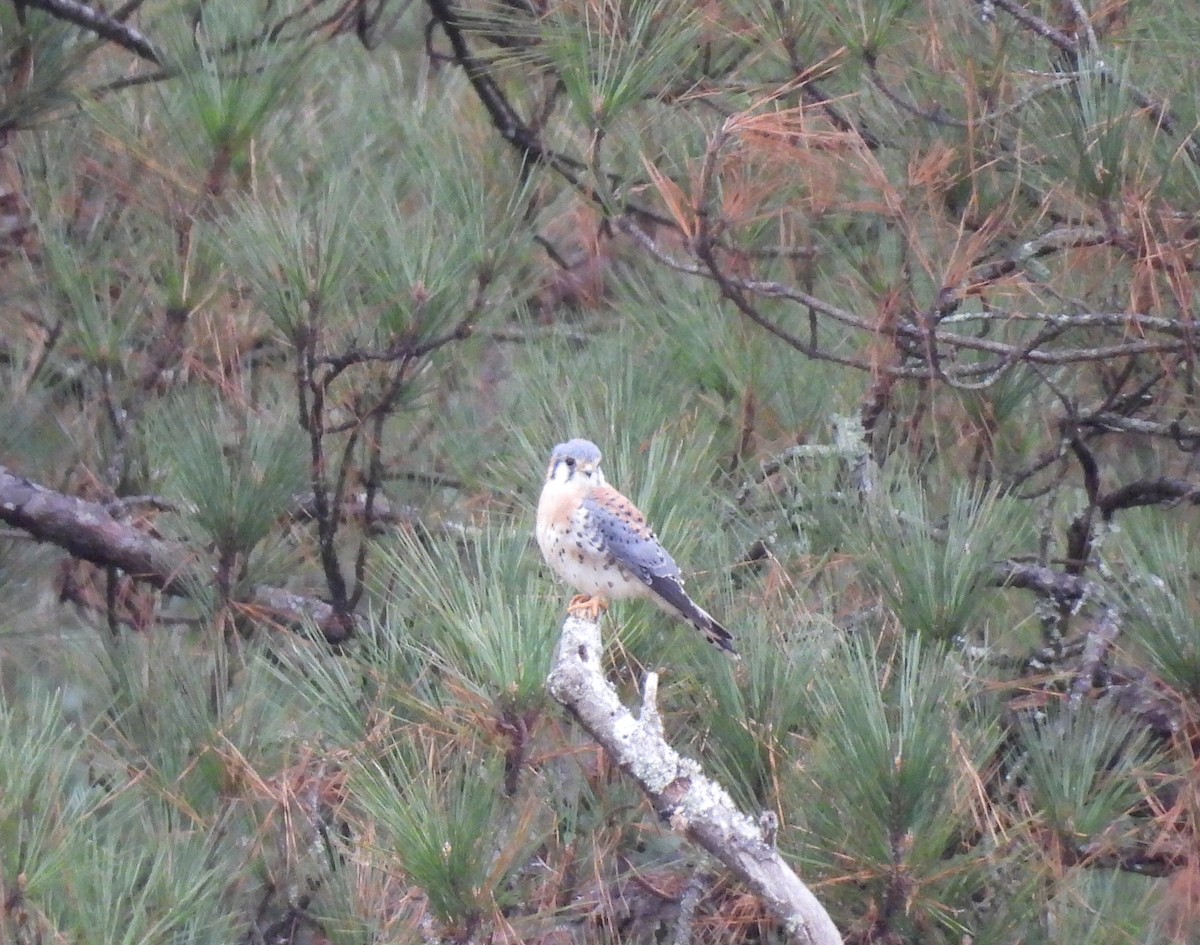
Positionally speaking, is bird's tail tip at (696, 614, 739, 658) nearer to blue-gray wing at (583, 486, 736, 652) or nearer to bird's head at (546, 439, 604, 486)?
blue-gray wing at (583, 486, 736, 652)

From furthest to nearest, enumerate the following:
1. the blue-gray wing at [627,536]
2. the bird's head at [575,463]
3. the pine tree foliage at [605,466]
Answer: the bird's head at [575,463] < the blue-gray wing at [627,536] < the pine tree foliage at [605,466]

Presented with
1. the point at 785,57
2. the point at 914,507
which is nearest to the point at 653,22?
the point at 785,57

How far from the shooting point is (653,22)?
2186 millimetres

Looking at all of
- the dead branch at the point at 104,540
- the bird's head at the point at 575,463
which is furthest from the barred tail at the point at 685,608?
the dead branch at the point at 104,540

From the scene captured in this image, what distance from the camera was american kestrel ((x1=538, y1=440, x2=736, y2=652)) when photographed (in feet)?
6.67

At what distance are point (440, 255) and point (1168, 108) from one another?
2.99 feet

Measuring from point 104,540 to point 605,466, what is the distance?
86 centimetres

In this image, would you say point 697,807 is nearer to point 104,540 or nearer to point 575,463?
point 575,463

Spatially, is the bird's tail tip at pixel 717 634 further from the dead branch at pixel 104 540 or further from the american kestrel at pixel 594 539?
the dead branch at pixel 104 540

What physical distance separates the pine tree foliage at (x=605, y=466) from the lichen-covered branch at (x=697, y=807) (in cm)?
7

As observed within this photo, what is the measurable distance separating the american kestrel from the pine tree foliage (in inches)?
1.7

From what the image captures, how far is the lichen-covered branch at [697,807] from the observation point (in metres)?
1.55

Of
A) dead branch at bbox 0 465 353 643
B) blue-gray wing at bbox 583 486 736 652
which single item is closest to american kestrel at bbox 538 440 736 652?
blue-gray wing at bbox 583 486 736 652

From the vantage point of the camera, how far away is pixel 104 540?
2510 mm
